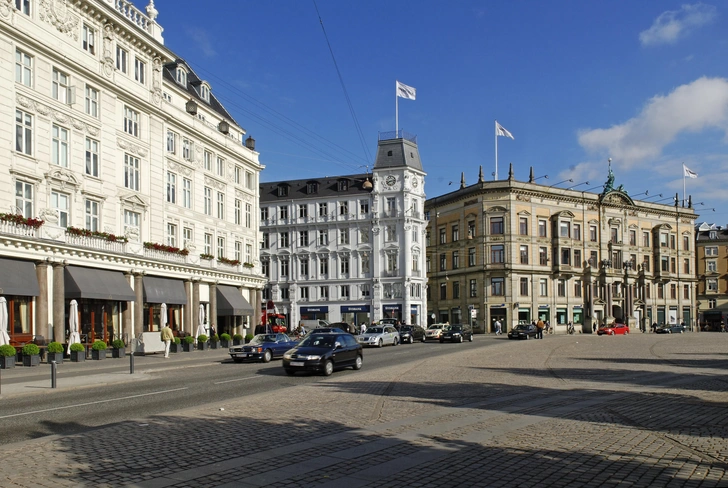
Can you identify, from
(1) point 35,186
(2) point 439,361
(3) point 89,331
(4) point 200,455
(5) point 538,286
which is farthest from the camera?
(5) point 538,286

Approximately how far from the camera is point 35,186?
1316 inches

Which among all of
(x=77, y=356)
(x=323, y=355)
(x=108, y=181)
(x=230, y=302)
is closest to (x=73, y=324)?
(x=77, y=356)

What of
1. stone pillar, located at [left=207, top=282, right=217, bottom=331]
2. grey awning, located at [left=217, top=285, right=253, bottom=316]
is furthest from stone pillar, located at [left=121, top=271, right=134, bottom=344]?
grey awning, located at [left=217, top=285, right=253, bottom=316]

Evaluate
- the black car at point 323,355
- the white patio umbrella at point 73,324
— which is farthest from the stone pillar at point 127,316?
the black car at point 323,355

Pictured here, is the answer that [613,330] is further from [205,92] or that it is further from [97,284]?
[97,284]

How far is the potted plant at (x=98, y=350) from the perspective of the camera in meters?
33.6

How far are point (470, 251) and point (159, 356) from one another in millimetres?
54312

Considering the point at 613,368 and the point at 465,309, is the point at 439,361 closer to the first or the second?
the point at 613,368

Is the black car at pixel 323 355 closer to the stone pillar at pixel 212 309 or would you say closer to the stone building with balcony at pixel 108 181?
the stone building with balcony at pixel 108 181

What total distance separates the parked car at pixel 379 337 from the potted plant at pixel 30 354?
823 inches

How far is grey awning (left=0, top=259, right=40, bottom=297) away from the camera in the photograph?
29872 mm

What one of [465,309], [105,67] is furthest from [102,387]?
[465,309]

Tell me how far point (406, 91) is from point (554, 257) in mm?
34228

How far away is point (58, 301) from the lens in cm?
3338
